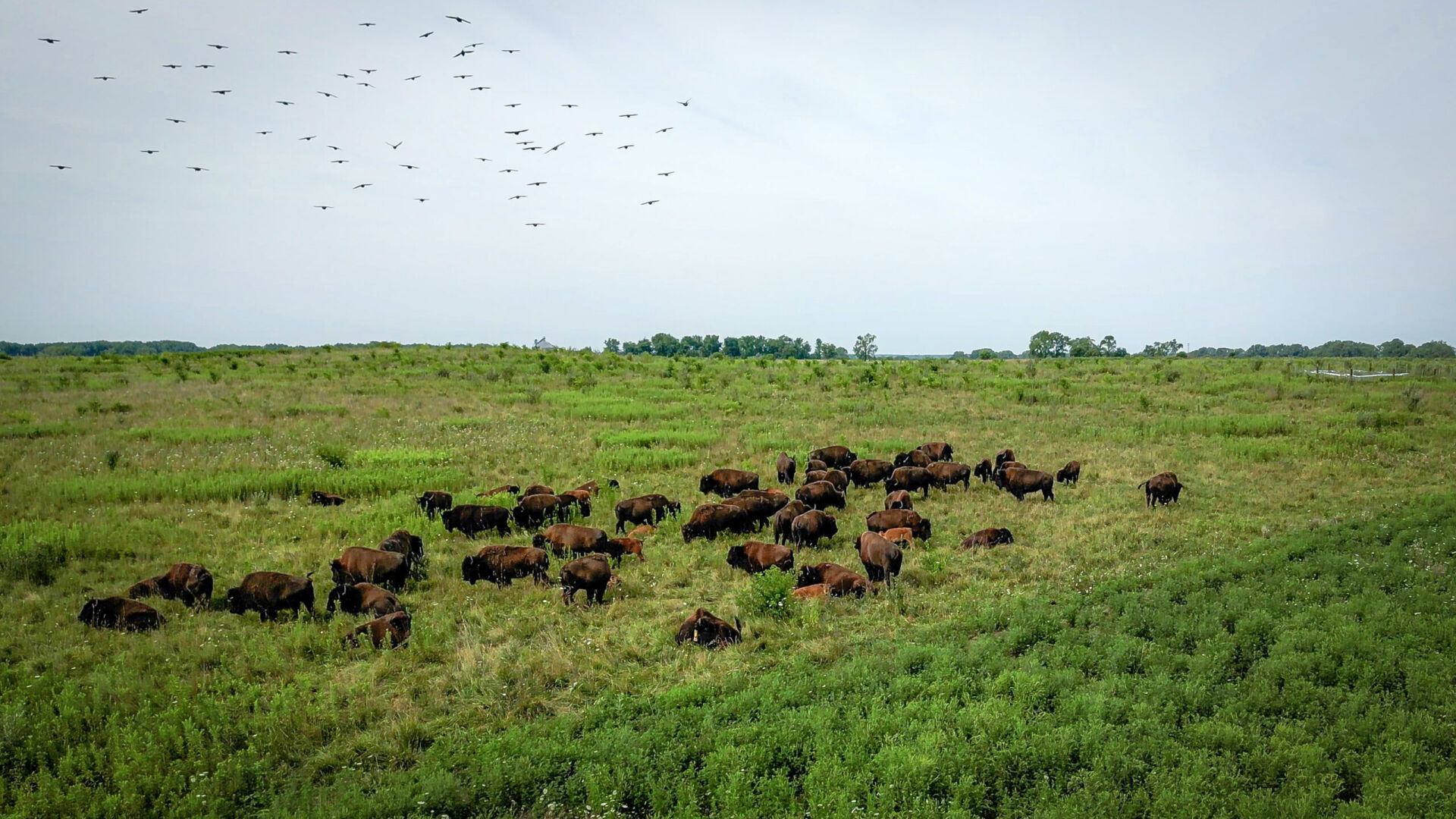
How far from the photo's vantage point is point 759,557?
32.1ft

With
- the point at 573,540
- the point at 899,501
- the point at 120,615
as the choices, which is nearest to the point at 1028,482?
the point at 899,501

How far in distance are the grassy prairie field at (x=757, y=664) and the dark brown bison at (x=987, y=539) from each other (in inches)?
18.6

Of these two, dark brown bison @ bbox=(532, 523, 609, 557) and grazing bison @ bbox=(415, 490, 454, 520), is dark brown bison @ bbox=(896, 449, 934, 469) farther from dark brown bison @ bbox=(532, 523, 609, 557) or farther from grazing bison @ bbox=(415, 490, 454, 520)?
grazing bison @ bbox=(415, 490, 454, 520)

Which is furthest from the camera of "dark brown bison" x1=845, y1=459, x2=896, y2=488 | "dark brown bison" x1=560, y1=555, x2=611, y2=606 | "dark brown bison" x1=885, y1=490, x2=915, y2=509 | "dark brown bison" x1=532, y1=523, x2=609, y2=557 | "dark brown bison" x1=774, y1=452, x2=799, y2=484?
"dark brown bison" x1=774, y1=452, x2=799, y2=484

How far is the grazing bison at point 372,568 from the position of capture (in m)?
9.00

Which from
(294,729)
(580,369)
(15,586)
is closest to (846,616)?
(294,729)

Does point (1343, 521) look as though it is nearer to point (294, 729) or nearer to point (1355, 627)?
point (1355, 627)

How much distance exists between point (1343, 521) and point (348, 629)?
1471 cm

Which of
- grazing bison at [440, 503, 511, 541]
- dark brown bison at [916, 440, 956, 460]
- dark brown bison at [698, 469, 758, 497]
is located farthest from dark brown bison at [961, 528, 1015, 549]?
grazing bison at [440, 503, 511, 541]

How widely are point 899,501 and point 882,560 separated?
11.6ft

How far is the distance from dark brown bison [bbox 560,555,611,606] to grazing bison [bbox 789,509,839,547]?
338cm

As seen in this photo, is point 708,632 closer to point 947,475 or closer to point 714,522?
point 714,522

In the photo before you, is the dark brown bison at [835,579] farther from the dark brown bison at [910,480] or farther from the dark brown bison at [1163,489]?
the dark brown bison at [1163,489]

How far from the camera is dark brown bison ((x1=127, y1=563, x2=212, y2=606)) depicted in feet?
27.7
